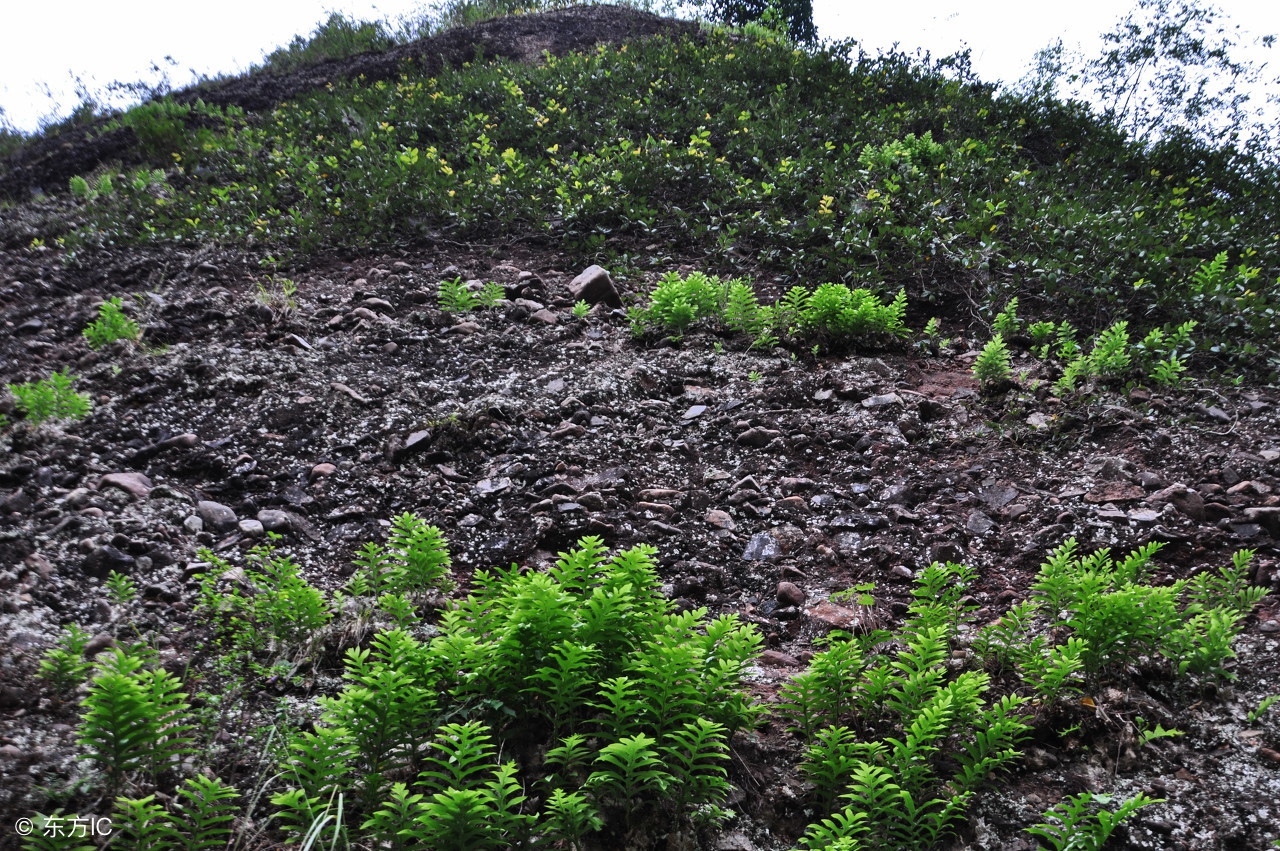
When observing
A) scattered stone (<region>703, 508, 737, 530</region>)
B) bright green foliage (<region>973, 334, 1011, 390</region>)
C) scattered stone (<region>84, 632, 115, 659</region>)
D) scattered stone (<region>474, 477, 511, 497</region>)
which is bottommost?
scattered stone (<region>84, 632, 115, 659</region>)

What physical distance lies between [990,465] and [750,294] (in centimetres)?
264

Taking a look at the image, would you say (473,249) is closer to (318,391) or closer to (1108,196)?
(318,391)

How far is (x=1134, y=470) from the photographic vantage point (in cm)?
457

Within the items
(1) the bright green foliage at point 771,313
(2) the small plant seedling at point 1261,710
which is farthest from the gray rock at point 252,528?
(2) the small plant seedling at point 1261,710

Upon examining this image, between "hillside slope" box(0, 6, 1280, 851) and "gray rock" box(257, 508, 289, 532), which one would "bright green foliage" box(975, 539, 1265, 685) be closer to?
"hillside slope" box(0, 6, 1280, 851)

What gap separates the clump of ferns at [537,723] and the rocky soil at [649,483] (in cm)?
37

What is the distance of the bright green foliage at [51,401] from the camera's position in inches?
189

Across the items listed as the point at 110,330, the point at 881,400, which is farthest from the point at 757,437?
the point at 110,330

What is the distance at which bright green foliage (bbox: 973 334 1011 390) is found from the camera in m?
5.71

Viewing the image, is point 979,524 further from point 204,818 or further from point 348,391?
A: point 348,391

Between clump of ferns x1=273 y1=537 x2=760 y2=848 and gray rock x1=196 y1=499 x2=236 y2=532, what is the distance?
192 centimetres

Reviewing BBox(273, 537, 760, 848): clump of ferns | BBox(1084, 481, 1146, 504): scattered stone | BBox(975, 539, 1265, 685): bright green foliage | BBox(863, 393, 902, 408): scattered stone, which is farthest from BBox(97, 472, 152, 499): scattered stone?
BBox(1084, 481, 1146, 504): scattered stone

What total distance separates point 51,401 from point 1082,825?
19.8 ft

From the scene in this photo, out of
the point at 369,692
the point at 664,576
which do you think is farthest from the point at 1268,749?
the point at 369,692
